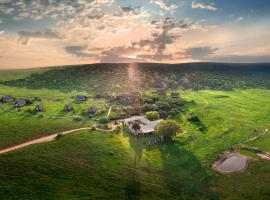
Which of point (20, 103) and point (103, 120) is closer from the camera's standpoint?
point (103, 120)

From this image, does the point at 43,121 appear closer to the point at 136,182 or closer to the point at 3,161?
the point at 3,161

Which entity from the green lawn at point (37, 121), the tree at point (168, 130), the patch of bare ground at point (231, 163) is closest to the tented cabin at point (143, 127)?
the tree at point (168, 130)

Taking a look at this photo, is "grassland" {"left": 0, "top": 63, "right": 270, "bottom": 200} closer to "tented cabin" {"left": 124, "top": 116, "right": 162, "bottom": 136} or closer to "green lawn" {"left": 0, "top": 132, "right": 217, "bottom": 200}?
"green lawn" {"left": 0, "top": 132, "right": 217, "bottom": 200}

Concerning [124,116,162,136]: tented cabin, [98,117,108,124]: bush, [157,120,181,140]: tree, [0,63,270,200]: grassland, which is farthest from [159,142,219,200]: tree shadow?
[98,117,108,124]: bush

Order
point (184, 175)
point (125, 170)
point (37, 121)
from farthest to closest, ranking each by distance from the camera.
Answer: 1. point (37, 121)
2. point (125, 170)
3. point (184, 175)

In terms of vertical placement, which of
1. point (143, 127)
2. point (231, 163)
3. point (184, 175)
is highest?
point (143, 127)

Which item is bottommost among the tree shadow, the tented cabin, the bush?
the tree shadow

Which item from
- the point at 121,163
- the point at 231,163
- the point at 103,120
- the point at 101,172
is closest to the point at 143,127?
the point at 103,120

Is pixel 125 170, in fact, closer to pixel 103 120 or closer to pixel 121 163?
pixel 121 163
